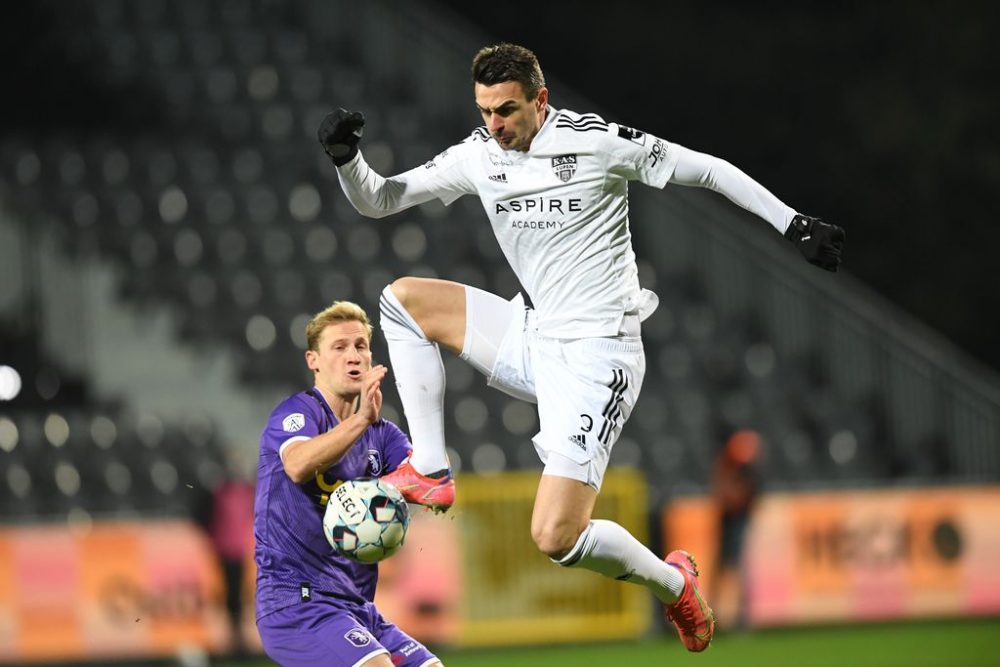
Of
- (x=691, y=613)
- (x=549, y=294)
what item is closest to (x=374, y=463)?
(x=549, y=294)

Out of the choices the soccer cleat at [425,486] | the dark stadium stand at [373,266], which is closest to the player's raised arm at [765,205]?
the soccer cleat at [425,486]

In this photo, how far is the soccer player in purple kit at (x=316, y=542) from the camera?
18.1ft

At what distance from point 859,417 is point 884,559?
75.3 inches

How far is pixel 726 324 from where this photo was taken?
1438cm

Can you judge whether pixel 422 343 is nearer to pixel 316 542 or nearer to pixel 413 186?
pixel 413 186

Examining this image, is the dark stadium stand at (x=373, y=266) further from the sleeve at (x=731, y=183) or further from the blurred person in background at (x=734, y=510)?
the sleeve at (x=731, y=183)

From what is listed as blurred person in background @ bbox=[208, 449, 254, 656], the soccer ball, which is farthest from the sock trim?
blurred person in background @ bbox=[208, 449, 254, 656]

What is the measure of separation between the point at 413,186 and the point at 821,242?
1.55 m

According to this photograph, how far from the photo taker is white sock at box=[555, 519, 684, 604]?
5828 mm

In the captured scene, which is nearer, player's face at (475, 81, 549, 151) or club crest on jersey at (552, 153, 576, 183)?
player's face at (475, 81, 549, 151)

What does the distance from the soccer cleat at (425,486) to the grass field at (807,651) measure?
16.5 feet

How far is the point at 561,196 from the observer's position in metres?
5.71

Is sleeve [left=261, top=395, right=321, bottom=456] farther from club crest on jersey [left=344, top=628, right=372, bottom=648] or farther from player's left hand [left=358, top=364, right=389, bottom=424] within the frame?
club crest on jersey [left=344, top=628, right=372, bottom=648]

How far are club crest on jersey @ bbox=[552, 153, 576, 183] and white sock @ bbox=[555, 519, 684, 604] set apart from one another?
4.15ft
